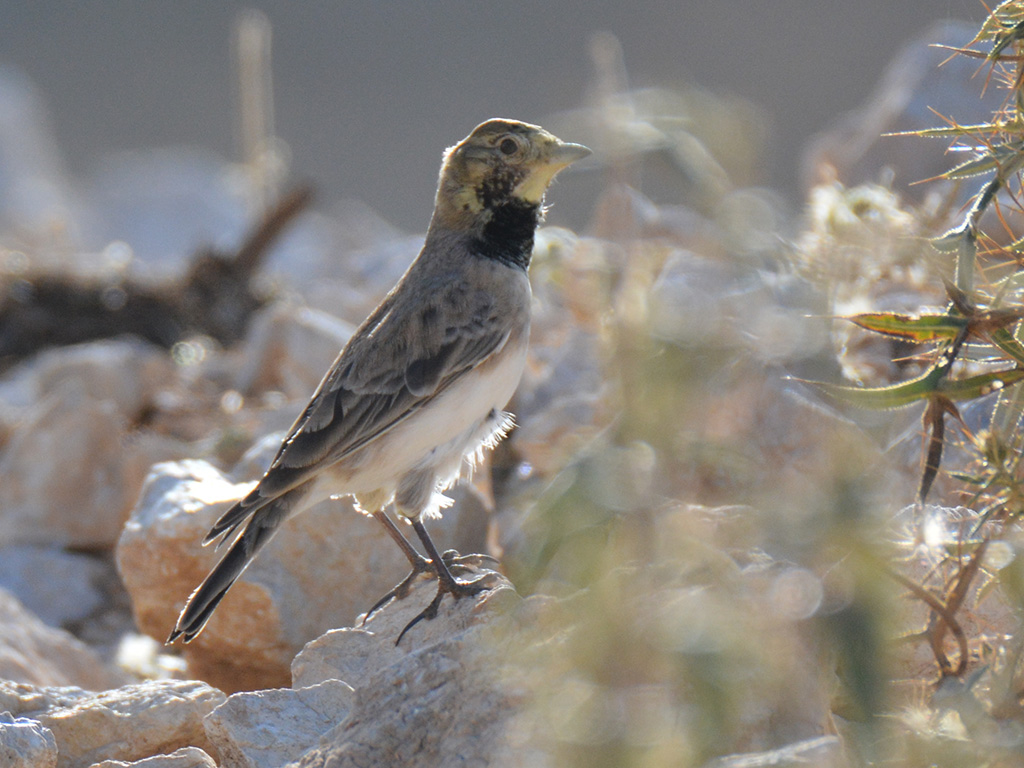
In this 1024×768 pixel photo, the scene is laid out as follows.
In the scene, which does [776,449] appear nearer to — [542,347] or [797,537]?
[797,537]

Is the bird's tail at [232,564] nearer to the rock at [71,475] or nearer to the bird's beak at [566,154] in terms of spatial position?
the bird's beak at [566,154]

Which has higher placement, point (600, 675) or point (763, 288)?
point (763, 288)

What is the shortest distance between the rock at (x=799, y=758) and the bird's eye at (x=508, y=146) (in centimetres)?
256

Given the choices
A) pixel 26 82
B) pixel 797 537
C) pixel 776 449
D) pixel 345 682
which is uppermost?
pixel 26 82

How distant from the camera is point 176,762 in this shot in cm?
272

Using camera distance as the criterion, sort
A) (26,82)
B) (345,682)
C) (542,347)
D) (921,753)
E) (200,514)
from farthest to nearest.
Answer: (26,82) → (542,347) → (200,514) → (345,682) → (921,753)

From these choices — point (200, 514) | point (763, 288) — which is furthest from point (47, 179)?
point (763, 288)

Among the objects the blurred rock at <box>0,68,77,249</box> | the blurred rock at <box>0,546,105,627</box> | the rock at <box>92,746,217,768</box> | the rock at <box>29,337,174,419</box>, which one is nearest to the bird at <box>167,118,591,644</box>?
the rock at <box>92,746,217,768</box>

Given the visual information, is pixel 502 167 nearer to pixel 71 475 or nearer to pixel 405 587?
pixel 405 587

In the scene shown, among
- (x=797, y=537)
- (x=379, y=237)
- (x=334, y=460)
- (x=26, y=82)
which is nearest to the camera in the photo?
(x=797, y=537)

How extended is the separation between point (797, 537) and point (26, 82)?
74.5ft

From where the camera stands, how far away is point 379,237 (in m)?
12.4

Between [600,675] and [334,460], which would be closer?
[600,675]

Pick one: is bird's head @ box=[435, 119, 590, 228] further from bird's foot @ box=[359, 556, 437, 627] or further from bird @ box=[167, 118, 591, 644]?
bird's foot @ box=[359, 556, 437, 627]
